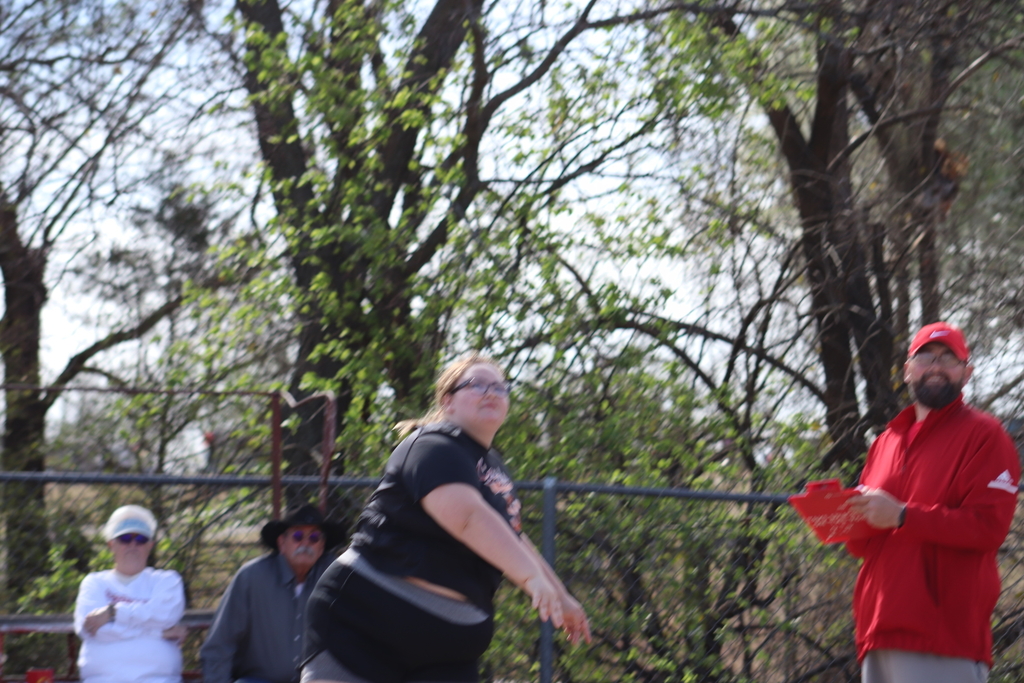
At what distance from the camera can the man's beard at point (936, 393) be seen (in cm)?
367

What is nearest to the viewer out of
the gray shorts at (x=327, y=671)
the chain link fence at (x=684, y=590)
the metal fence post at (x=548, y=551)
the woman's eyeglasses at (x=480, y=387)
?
the gray shorts at (x=327, y=671)

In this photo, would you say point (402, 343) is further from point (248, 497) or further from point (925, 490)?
point (925, 490)

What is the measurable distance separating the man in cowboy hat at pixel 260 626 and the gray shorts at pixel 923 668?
7.81 ft

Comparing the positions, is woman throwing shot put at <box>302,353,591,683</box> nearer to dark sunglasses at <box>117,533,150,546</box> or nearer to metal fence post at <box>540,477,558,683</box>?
metal fence post at <box>540,477,558,683</box>

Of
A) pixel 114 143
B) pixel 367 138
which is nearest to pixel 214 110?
pixel 114 143

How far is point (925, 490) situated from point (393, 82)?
547 cm

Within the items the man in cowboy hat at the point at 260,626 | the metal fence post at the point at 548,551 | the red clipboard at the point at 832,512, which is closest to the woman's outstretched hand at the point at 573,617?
the red clipboard at the point at 832,512

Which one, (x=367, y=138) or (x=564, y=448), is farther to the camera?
(x=367, y=138)

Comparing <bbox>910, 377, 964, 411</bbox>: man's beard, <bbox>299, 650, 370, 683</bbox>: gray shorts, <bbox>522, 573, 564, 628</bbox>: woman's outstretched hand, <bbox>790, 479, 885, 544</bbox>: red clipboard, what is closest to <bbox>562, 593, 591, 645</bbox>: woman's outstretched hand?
<bbox>522, 573, 564, 628</bbox>: woman's outstretched hand

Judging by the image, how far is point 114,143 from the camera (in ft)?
32.0

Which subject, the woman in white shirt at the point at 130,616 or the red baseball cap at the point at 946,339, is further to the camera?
the woman in white shirt at the point at 130,616

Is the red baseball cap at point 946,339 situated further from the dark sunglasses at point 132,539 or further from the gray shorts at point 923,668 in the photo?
the dark sunglasses at point 132,539

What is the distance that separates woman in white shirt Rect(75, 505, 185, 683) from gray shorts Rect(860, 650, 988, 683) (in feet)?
9.95

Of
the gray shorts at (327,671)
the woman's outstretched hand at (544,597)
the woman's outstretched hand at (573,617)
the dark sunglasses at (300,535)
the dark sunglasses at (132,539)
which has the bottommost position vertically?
the gray shorts at (327,671)
